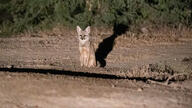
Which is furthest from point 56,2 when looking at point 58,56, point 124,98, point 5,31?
point 124,98

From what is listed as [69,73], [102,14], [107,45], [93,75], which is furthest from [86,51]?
[102,14]

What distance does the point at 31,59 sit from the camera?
37.1 ft

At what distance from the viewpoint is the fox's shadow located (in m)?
11.5

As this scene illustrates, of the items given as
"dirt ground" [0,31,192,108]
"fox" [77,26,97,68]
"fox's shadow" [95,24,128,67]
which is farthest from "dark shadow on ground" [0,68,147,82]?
"fox's shadow" [95,24,128,67]

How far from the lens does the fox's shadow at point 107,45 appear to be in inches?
455

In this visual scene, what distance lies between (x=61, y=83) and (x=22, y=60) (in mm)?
3894

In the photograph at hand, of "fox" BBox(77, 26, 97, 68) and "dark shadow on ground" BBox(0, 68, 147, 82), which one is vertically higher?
"fox" BBox(77, 26, 97, 68)

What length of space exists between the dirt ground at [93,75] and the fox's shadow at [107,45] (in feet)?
0.55

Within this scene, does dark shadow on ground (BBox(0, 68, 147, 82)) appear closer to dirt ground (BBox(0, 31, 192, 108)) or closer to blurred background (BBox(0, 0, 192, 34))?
dirt ground (BBox(0, 31, 192, 108))

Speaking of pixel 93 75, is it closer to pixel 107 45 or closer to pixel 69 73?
pixel 69 73

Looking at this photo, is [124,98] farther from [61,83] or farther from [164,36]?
[164,36]

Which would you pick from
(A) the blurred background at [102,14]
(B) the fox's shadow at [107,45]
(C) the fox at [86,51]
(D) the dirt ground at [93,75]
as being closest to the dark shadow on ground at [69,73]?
(D) the dirt ground at [93,75]

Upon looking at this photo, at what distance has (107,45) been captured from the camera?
43.0ft

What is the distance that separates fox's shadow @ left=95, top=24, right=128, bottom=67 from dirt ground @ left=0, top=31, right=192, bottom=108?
0.17 meters
